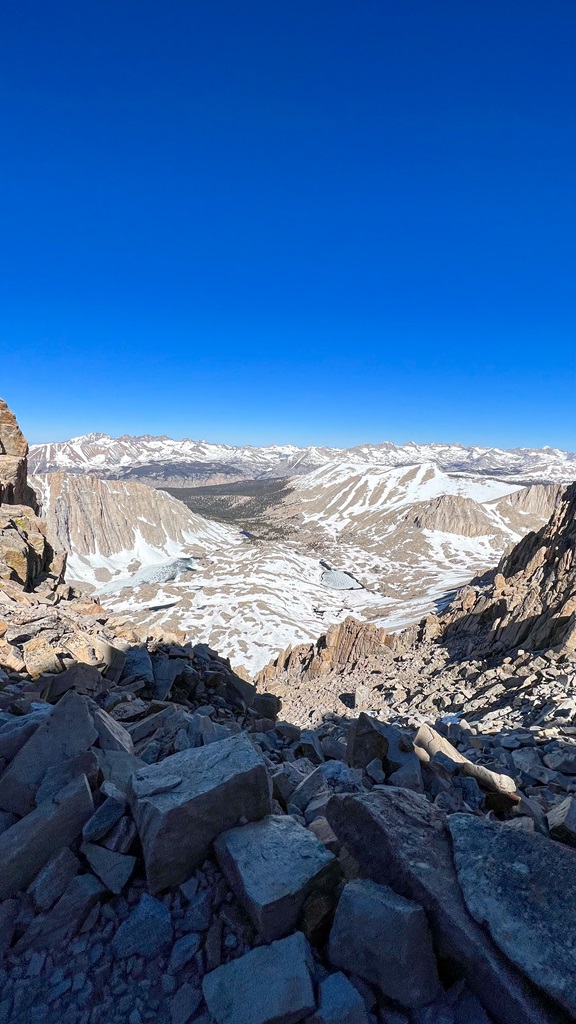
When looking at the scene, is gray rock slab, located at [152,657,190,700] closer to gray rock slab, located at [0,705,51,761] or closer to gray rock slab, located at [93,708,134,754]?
gray rock slab, located at [93,708,134,754]

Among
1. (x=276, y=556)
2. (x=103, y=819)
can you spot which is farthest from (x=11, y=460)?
(x=276, y=556)

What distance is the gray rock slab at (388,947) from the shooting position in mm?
2703

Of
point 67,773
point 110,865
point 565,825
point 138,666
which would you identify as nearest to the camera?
point 110,865

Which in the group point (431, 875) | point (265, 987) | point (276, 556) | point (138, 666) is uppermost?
point (431, 875)

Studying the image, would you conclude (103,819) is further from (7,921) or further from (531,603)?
(531,603)

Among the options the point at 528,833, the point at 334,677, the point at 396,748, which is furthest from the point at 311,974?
the point at 334,677

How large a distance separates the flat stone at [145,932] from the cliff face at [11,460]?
19.6m

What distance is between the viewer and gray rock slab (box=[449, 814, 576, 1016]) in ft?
8.41

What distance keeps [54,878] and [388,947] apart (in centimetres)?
242

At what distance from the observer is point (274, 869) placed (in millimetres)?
3271

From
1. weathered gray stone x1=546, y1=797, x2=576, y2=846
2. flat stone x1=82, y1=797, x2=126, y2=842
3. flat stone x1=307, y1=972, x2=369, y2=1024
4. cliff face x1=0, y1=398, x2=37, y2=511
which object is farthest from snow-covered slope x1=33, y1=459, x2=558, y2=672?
flat stone x1=307, y1=972, x2=369, y2=1024

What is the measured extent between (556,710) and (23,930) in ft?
36.0

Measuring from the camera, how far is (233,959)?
9.47ft

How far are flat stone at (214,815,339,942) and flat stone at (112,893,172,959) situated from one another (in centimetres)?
50
